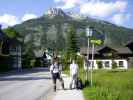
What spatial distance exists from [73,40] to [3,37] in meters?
24.8

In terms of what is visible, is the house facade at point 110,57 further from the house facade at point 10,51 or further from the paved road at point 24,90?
the paved road at point 24,90

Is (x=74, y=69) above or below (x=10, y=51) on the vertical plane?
below

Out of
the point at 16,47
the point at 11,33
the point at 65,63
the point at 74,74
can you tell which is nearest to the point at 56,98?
the point at 74,74

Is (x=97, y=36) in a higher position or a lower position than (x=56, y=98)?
higher

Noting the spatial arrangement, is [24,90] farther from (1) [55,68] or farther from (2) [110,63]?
(2) [110,63]

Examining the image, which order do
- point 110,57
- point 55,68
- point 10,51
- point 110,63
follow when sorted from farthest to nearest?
1. point 10,51
2. point 110,57
3. point 110,63
4. point 55,68

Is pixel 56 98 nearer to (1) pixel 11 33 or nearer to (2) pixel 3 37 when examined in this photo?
(2) pixel 3 37

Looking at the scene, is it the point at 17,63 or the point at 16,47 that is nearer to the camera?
the point at 17,63

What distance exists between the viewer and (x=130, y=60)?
92.1 meters

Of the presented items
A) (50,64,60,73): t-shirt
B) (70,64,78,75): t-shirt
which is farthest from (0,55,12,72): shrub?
(50,64,60,73): t-shirt

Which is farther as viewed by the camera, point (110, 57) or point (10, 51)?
point (10, 51)

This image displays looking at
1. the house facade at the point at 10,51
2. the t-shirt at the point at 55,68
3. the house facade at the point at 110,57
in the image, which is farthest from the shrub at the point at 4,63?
the t-shirt at the point at 55,68

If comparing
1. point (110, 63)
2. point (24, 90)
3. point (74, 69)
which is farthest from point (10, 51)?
point (74, 69)

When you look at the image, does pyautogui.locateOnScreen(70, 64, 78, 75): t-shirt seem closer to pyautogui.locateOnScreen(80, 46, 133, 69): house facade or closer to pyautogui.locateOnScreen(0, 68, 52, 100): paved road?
pyautogui.locateOnScreen(0, 68, 52, 100): paved road
